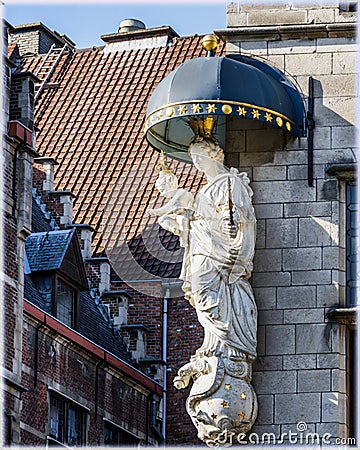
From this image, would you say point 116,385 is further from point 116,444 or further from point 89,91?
point 89,91

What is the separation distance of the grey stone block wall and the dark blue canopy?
16cm

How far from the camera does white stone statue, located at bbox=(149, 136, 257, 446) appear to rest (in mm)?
16844

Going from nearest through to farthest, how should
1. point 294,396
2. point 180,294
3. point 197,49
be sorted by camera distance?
point 294,396, point 180,294, point 197,49

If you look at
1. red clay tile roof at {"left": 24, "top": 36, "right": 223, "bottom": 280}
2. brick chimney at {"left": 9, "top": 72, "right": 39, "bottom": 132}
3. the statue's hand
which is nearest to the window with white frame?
red clay tile roof at {"left": 24, "top": 36, "right": 223, "bottom": 280}

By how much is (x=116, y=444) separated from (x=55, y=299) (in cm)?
249

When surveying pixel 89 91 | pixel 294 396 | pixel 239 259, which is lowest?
pixel 294 396

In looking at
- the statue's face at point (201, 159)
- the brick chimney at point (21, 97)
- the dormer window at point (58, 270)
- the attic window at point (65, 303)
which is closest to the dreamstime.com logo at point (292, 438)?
the statue's face at point (201, 159)

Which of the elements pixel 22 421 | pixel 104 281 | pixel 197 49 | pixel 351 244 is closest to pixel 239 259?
pixel 351 244

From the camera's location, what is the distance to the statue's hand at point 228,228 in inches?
679

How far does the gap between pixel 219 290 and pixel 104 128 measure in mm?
17716

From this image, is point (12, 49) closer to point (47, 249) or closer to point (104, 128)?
point (104, 128)

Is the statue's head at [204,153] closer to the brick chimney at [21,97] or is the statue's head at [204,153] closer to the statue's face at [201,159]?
the statue's face at [201,159]

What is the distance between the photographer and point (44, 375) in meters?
28.5

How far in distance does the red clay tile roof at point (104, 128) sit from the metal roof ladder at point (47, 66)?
10 cm
